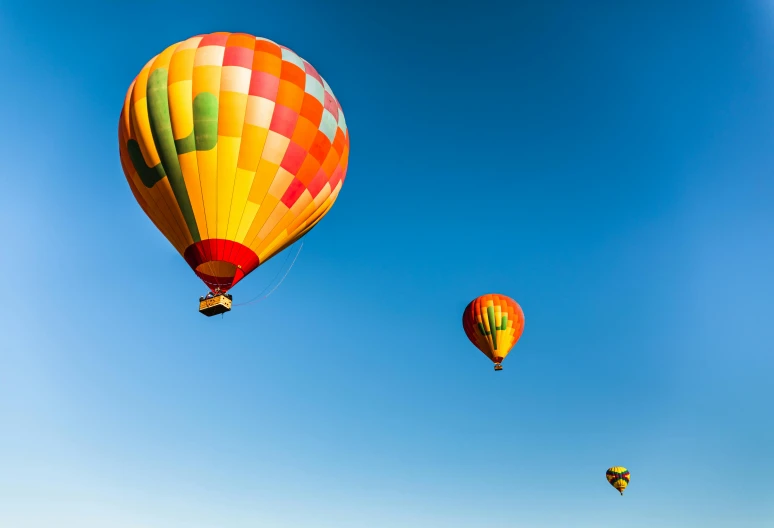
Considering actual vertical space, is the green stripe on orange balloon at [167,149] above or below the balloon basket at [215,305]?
above

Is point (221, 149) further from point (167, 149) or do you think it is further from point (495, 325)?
point (495, 325)

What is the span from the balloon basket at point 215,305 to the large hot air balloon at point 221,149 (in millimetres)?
31

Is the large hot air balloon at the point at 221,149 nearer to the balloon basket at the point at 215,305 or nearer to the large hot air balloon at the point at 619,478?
the balloon basket at the point at 215,305

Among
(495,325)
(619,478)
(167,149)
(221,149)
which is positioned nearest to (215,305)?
(221,149)

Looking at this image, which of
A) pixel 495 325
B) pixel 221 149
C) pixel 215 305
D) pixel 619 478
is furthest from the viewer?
pixel 619 478

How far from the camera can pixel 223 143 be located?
15281mm

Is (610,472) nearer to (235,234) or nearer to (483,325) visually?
(483,325)

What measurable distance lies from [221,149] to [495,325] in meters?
24.0

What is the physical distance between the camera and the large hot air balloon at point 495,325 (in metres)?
34.6

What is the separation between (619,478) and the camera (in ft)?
155

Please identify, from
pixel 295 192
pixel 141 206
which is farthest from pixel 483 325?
pixel 141 206

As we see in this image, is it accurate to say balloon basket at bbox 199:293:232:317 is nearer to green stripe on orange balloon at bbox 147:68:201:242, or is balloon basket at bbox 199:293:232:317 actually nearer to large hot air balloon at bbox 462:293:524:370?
green stripe on orange balloon at bbox 147:68:201:242

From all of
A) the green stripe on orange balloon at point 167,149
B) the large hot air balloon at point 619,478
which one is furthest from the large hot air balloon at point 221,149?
the large hot air balloon at point 619,478

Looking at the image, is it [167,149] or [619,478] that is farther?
[619,478]
